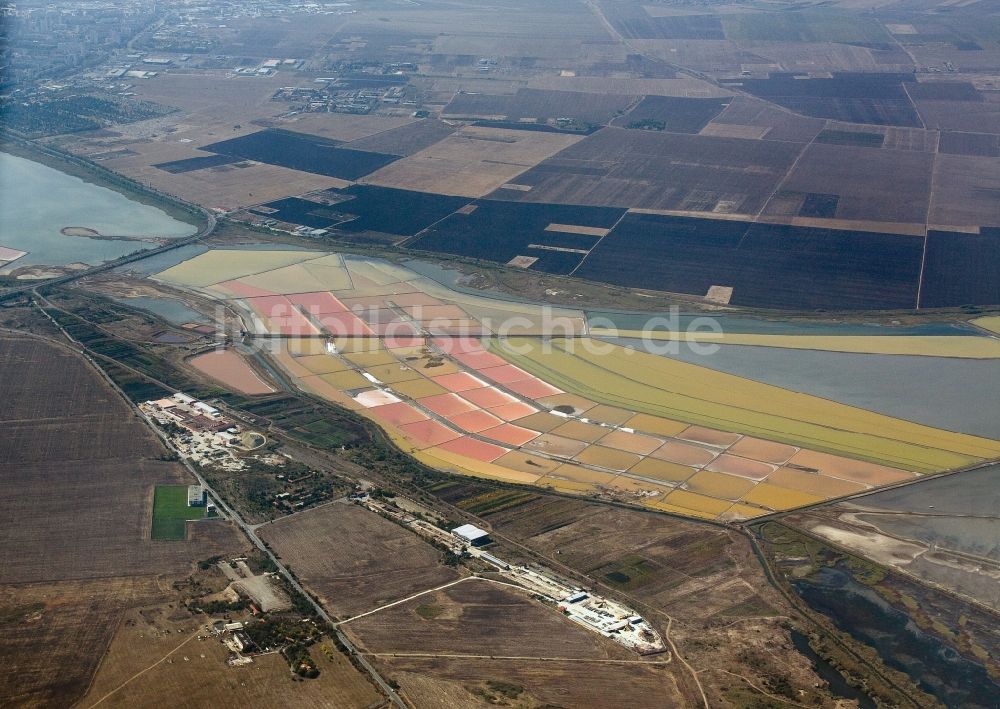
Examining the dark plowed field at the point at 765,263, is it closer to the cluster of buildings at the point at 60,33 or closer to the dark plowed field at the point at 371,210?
the dark plowed field at the point at 371,210

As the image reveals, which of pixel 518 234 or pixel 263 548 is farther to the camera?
pixel 518 234

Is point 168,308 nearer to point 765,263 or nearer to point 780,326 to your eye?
point 780,326

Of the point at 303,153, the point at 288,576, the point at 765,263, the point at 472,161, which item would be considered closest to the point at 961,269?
the point at 765,263

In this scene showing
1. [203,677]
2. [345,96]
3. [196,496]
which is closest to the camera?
[203,677]

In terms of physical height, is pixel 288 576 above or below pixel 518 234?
below

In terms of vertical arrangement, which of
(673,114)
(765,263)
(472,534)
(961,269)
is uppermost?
(673,114)

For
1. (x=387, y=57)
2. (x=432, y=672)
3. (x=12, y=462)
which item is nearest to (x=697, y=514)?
(x=432, y=672)

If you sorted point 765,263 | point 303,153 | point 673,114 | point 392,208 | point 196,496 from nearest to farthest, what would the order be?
point 196,496 < point 765,263 < point 392,208 < point 303,153 < point 673,114
